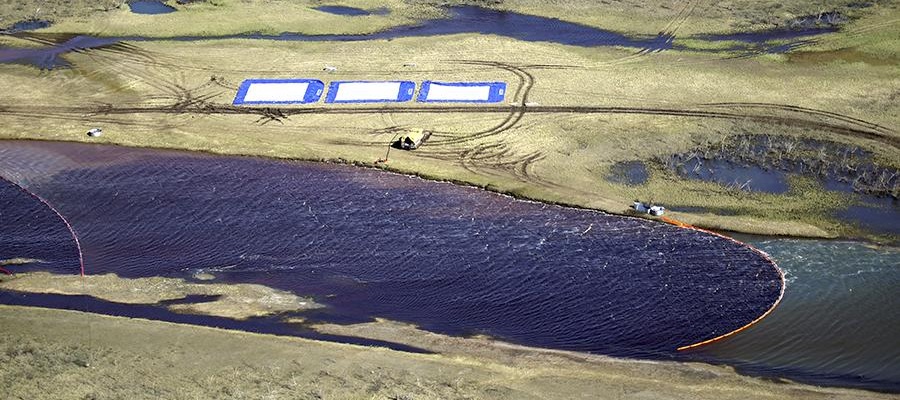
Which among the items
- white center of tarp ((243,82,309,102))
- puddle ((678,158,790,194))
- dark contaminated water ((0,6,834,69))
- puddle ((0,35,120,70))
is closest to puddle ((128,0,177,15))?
puddle ((0,35,120,70))

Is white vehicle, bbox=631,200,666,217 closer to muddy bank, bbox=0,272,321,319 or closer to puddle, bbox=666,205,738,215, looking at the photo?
puddle, bbox=666,205,738,215

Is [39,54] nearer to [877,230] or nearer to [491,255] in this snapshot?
[491,255]

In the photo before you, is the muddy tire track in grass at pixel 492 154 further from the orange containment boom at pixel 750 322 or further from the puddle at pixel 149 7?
the puddle at pixel 149 7

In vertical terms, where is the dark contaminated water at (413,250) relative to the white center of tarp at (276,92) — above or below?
below

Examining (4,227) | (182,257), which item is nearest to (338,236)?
(182,257)

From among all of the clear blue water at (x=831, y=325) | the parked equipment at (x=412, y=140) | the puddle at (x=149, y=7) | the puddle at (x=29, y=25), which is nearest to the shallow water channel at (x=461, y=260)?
the clear blue water at (x=831, y=325)

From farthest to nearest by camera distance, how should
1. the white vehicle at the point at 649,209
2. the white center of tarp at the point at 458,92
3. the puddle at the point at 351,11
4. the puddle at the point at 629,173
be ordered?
the puddle at the point at 351,11
the white center of tarp at the point at 458,92
the puddle at the point at 629,173
the white vehicle at the point at 649,209
